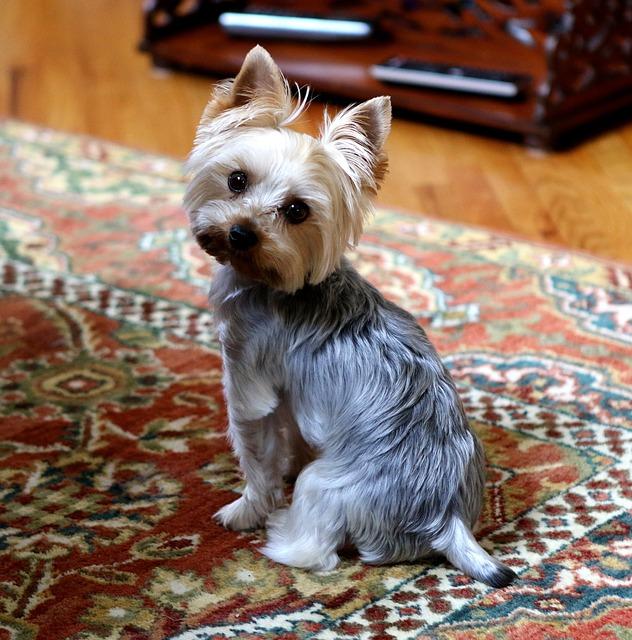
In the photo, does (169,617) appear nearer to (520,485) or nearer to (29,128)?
(520,485)

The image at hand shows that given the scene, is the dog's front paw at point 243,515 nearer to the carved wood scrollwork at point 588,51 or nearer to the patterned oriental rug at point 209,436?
the patterned oriental rug at point 209,436

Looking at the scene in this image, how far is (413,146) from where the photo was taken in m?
3.63

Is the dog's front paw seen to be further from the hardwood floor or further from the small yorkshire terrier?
the hardwood floor

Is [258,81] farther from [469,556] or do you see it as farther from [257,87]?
[469,556]

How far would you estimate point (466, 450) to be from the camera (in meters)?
1.63

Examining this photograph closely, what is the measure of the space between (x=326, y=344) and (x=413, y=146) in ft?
6.90

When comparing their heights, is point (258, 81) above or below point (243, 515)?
above

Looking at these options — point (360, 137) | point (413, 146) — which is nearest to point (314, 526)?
point (360, 137)

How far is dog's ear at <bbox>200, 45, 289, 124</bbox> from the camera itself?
1.62 m

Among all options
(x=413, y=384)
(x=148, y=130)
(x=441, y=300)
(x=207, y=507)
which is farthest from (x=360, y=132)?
(x=148, y=130)

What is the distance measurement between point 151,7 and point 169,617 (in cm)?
322

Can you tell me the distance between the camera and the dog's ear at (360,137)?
1.58m

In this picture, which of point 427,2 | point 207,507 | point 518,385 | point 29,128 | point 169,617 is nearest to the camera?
point 169,617

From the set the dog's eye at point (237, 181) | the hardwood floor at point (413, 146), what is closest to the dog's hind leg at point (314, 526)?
the dog's eye at point (237, 181)
